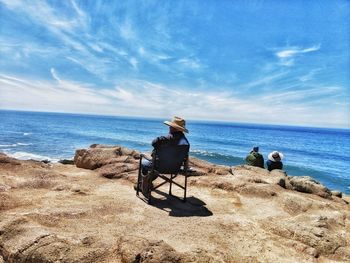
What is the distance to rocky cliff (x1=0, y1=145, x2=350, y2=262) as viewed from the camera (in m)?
4.14

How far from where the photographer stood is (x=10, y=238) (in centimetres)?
441

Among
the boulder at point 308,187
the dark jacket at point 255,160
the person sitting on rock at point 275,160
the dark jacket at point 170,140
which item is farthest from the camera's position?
the dark jacket at point 255,160

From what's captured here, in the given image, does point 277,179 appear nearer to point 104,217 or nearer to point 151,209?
point 151,209

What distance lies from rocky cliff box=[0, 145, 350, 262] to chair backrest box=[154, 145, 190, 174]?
2.60ft

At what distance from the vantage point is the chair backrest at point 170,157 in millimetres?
6461

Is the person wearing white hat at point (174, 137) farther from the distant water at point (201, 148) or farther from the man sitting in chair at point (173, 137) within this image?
the distant water at point (201, 148)

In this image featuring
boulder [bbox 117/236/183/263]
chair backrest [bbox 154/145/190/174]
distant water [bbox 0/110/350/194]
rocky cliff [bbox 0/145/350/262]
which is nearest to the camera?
boulder [bbox 117/236/183/263]

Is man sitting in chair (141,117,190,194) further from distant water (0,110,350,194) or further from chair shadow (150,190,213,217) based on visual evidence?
distant water (0,110,350,194)

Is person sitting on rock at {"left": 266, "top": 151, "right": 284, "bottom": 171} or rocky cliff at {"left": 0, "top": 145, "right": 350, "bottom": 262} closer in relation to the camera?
rocky cliff at {"left": 0, "top": 145, "right": 350, "bottom": 262}

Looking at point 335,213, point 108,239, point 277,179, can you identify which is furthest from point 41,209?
point 277,179

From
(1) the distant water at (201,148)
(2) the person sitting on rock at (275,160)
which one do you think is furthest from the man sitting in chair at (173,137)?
(1) the distant water at (201,148)

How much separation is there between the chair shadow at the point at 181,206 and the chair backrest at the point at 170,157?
724mm

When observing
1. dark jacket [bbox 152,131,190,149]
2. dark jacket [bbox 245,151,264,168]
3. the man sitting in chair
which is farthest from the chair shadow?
dark jacket [bbox 245,151,264,168]

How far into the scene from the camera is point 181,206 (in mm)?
6527
